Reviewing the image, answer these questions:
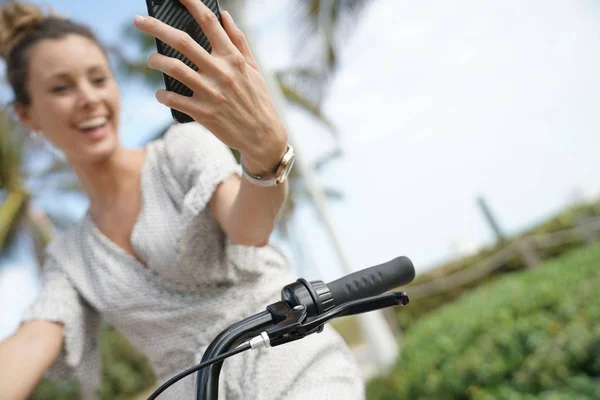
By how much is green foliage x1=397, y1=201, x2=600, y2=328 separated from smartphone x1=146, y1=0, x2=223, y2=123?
12.0 meters

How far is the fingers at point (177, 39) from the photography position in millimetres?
733

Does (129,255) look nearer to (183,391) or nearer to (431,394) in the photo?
(183,391)

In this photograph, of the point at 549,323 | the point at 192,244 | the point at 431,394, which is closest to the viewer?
the point at 192,244

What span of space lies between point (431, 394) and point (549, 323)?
111cm

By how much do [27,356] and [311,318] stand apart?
784mm

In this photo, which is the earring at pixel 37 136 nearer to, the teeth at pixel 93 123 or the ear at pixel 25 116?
the ear at pixel 25 116

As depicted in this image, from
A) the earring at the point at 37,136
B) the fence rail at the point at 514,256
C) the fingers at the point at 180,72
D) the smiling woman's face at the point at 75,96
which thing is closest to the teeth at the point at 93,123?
the smiling woman's face at the point at 75,96

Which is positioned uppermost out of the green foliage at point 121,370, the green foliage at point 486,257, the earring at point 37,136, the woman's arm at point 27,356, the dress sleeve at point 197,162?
the earring at point 37,136

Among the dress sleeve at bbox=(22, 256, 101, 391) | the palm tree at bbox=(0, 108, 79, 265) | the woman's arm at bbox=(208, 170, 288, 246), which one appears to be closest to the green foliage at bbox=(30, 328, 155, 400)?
the palm tree at bbox=(0, 108, 79, 265)

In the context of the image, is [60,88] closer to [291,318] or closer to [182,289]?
[182,289]

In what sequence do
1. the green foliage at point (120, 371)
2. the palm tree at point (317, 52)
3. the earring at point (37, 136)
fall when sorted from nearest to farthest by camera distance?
the earring at point (37, 136)
the palm tree at point (317, 52)
the green foliage at point (120, 371)

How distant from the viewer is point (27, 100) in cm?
137

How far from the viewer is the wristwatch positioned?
87 cm

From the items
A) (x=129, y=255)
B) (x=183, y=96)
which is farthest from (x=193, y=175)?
(x=183, y=96)
